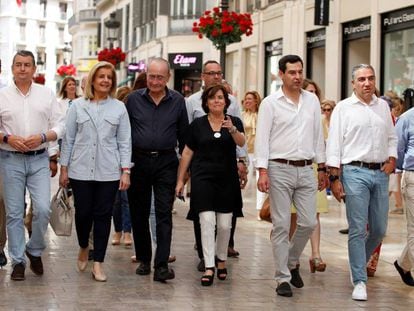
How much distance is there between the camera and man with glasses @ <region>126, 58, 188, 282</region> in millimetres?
9188

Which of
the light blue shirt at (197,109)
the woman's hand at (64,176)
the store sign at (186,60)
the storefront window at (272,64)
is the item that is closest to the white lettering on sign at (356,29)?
the storefront window at (272,64)

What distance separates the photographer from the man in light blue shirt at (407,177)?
8617mm

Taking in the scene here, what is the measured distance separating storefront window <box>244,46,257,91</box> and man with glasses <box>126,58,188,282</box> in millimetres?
25242

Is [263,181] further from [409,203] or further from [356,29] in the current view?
[356,29]

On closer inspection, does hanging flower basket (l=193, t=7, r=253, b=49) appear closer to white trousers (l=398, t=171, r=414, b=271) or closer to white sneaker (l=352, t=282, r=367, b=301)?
white trousers (l=398, t=171, r=414, b=271)

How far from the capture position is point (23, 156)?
8.82 metres

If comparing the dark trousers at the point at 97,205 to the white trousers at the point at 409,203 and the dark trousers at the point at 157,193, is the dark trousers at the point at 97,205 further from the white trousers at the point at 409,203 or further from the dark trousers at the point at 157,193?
the white trousers at the point at 409,203

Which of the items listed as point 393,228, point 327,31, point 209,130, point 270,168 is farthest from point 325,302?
point 327,31

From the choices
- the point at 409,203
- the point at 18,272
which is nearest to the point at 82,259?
the point at 18,272

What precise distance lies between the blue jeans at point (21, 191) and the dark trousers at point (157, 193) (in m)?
0.91

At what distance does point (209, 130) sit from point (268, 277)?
64.1 inches

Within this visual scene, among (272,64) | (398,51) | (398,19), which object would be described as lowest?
(398,51)

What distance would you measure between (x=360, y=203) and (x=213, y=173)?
146cm

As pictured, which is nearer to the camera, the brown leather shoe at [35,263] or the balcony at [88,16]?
the brown leather shoe at [35,263]
